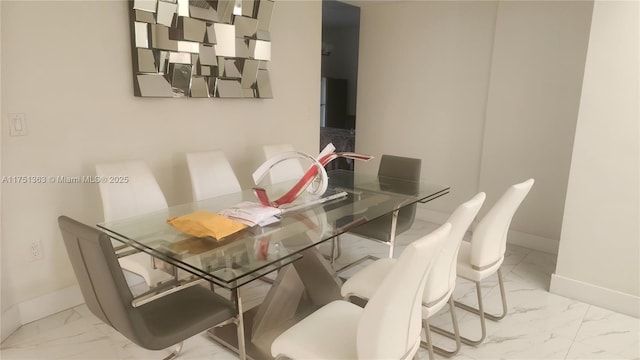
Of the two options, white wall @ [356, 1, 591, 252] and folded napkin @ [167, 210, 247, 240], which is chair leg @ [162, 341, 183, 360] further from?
white wall @ [356, 1, 591, 252]

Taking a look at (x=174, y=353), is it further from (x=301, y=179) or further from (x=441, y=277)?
(x=441, y=277)

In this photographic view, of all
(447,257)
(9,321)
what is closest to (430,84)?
(447,257)

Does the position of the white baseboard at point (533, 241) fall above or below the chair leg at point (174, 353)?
above

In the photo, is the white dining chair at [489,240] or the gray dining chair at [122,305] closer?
the gray dining chair at [122,305]

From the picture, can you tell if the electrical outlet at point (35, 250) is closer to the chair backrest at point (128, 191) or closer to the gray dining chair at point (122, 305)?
the chair backrest at point (128, 191)

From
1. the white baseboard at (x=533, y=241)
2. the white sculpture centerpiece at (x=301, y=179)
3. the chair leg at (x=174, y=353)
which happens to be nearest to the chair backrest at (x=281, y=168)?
the white sculpture centerpiece at (x=301, y=179)

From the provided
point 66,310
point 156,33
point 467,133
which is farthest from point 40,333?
point 467,133

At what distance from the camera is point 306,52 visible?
13.1 ft

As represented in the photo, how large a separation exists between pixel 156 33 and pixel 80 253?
5.78ft

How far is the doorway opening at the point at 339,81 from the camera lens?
21.5 feet

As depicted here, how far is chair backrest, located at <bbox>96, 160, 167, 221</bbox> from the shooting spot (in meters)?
2.38

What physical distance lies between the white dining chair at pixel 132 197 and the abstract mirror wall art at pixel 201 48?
590 mm

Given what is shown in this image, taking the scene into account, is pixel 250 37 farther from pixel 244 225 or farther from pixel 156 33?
pixel 244 225

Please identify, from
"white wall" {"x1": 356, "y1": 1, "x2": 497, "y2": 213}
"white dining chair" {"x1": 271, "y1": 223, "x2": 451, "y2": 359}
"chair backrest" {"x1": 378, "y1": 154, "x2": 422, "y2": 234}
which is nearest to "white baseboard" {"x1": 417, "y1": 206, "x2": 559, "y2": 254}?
"white wall" {"x1": 356, "y1": 1, "x2": 497, "y2": 213}
